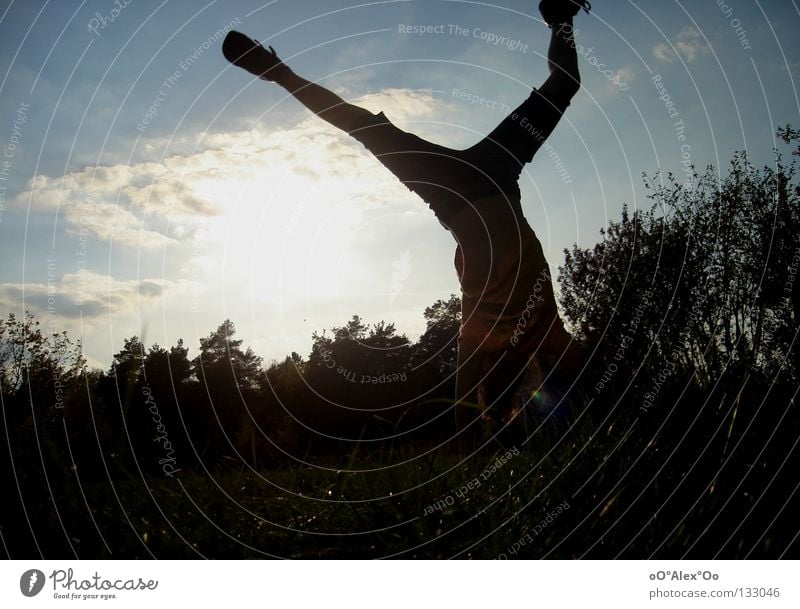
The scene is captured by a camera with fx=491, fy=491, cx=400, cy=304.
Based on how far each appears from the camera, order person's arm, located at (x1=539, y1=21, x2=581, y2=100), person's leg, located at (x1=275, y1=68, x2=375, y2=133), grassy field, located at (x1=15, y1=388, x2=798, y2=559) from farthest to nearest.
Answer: person's arm, located at (x1=539, y1=21, x2=581, y2=100) < person's leg, located at (x1=275, y1=68, x2=375, y2=133) < grassy field, located at (x1=15, y1=388, x2=798, y2=559)

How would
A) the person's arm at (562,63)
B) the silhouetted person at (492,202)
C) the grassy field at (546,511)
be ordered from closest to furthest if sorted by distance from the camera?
the grassy field at (546,511), the silhouetted person at (492,202), the person's arm at (562,63)

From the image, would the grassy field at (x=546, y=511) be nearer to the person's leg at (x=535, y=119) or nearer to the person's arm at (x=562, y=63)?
the person's leg at (x=535, y=119)

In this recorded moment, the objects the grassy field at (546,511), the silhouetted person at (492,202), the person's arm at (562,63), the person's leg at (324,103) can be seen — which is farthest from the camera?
the person's arm at (562,63)

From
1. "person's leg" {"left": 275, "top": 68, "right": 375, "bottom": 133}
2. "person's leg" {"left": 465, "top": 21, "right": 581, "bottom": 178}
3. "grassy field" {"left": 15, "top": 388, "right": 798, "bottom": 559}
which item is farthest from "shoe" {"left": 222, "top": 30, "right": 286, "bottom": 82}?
"grassy field" {"left": 15, "top": 388, "right": 798, "bottom": 559}

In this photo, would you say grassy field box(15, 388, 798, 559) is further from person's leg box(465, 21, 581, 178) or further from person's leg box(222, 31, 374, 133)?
person's leg box(222, 31, 374, 133)

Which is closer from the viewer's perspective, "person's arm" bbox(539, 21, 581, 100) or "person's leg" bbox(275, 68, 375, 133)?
"person's leg" bbox(275, 68, 375, 133)

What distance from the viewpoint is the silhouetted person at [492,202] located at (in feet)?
15.4

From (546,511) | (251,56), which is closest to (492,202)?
(251,56)

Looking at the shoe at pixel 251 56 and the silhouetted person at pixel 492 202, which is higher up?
the shoe at pixel 251 56

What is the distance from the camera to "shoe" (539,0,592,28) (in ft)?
16.1

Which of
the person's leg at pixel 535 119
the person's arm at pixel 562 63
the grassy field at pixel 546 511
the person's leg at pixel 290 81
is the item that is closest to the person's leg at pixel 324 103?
the person's leg at pixel 290 81

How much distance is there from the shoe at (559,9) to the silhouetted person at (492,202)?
0.4 inches

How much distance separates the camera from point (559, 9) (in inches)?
195
